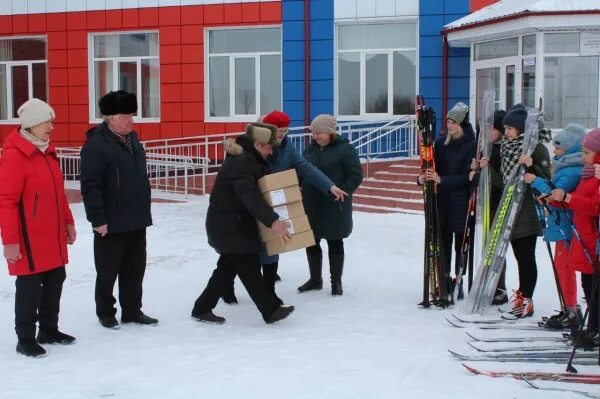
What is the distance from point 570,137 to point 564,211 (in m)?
0.48

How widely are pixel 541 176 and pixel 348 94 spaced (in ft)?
33.3

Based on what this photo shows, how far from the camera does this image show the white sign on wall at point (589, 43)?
1235 centimetres

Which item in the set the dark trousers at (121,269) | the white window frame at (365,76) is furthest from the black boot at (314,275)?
the white window frame at (365,76)

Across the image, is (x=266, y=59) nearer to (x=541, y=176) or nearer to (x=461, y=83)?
(x=461, y=83)

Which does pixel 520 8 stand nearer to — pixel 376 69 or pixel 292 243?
pixel 376 69

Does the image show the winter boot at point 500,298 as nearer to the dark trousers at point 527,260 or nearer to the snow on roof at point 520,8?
the dark trousers at point 527,260

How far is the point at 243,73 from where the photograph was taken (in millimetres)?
15578

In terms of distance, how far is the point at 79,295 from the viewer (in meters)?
6.23

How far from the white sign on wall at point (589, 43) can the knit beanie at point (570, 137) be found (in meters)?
8.45

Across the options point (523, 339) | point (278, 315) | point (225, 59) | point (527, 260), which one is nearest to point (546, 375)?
point (523, 339)

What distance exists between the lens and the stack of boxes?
5105mm

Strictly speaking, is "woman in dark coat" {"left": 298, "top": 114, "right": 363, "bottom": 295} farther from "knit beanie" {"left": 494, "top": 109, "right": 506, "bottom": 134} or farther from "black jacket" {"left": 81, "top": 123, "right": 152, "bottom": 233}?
"black jacket" {"left": 81, "top": 123, "right": 152, "bottom": 233}

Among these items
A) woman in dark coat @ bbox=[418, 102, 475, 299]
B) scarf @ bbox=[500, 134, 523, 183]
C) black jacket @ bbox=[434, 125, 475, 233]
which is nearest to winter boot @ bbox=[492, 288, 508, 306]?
woman in dark coat @ bbox=[418, 102, 475, 299]

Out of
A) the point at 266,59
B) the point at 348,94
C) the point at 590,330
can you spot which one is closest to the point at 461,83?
the point at 348,94
